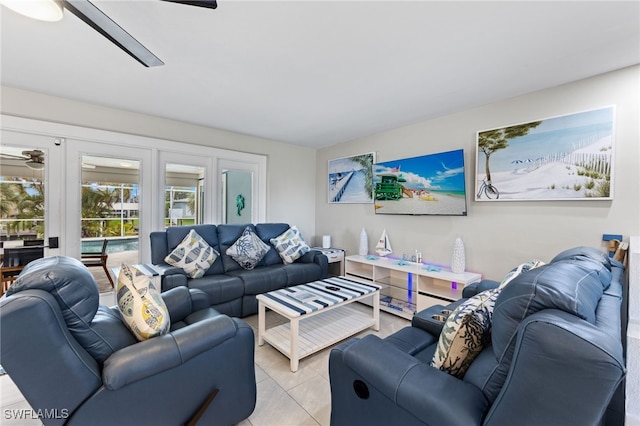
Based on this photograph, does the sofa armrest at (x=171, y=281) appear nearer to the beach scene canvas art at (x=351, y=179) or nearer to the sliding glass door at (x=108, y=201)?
the sliding glass door at (x=108, y=201)

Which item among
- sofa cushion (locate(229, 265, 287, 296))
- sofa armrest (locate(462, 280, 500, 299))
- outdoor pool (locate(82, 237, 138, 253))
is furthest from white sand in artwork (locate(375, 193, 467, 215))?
outdoor pool (locate(82, 237, 138, 253))

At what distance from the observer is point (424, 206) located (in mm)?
3367

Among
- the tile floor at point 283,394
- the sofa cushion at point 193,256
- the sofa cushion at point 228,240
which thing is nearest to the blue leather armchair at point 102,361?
the tile floor at point 283,394

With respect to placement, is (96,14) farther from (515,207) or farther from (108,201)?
(515,207)

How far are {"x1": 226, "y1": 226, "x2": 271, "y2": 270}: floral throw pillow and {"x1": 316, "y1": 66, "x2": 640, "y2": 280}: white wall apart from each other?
1.72m

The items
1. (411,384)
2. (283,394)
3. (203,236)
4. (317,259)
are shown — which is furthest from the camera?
(317,259)

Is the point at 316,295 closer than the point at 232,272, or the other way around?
the point at 316,295

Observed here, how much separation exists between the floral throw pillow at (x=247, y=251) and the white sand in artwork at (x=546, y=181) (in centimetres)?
288

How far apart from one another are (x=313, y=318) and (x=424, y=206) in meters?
1.92

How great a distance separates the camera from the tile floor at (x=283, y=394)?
165 cm

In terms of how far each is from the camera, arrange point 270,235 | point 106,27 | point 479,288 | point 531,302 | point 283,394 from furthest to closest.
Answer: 1. point 270,235
2. point 479,288
3. point 283,394
4. point 106,27
5. point 531,302

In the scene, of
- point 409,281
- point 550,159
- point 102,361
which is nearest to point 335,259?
point 409,281

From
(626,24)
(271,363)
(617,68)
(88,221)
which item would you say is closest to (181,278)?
(271,363)

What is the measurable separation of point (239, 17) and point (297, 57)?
0.52m
